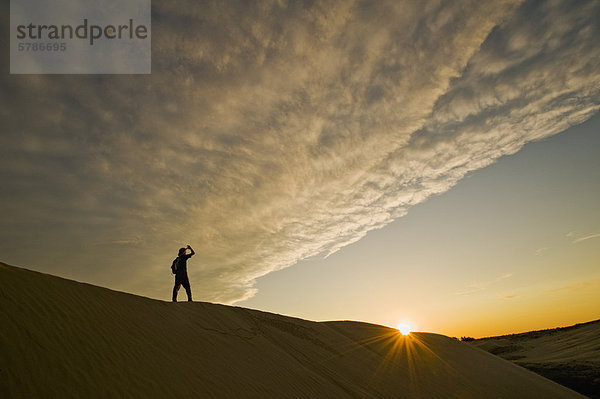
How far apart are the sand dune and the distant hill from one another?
166 inches

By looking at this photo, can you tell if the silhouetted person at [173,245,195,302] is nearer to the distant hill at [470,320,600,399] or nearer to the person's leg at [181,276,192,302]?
the person's leg at [181,276,192,302]

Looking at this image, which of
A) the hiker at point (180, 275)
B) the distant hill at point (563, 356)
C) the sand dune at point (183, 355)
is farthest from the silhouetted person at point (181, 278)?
the distant hill at point (563, 356)

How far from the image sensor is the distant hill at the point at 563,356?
14.9 m

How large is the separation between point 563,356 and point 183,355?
2713 cm

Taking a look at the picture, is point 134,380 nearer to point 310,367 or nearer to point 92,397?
point 92,397

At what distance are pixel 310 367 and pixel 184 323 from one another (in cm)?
320

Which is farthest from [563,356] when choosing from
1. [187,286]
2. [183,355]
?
[183,355]

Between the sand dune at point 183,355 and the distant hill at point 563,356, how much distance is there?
4.21 m

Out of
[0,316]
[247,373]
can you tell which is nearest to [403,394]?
[247,373]

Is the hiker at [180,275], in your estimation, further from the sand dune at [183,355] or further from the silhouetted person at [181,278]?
the sand dune at [183,355]

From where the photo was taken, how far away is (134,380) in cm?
452

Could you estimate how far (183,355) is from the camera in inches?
231

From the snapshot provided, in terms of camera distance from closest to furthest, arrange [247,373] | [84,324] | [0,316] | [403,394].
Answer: [0,316] → [84,324] → [247,373] → [403,394]

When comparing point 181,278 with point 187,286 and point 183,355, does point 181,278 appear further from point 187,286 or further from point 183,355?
point 183,355
